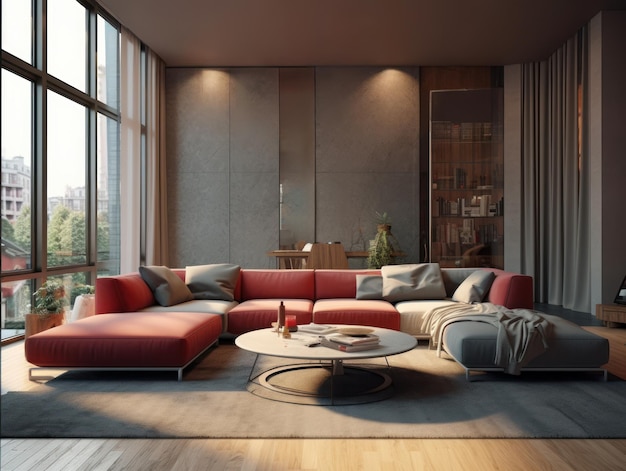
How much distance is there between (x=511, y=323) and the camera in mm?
3967

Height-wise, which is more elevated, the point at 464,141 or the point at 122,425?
the point at 464,141

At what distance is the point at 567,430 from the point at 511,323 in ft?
3.81

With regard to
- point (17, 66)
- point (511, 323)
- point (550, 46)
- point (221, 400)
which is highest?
point (550, 46)

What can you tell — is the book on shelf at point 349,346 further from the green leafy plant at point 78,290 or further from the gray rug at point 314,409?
the green leafy plant at point 78,290

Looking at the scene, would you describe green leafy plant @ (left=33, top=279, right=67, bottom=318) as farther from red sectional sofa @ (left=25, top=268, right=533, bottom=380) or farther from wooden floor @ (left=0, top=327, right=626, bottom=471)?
wooden floor @ (left=0, top=327, right=626, bottom=471)

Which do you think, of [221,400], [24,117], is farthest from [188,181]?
[221,400]

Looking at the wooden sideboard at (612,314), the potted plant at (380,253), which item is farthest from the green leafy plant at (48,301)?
the wooden sideboard at (612,314)

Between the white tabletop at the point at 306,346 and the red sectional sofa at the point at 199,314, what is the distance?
0.49m

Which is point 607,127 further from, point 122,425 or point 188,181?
point 122,425

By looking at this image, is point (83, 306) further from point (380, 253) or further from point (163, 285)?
point (380, 253)

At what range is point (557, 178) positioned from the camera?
8.06 meters

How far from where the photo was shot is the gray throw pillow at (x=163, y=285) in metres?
5.16

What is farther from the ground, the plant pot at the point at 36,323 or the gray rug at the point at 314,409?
the plant pot at the point at 36,323

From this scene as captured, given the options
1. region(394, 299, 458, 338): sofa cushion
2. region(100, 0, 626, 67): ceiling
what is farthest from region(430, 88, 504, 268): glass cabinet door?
region(394, 299, 458, 338): sofa cushion
